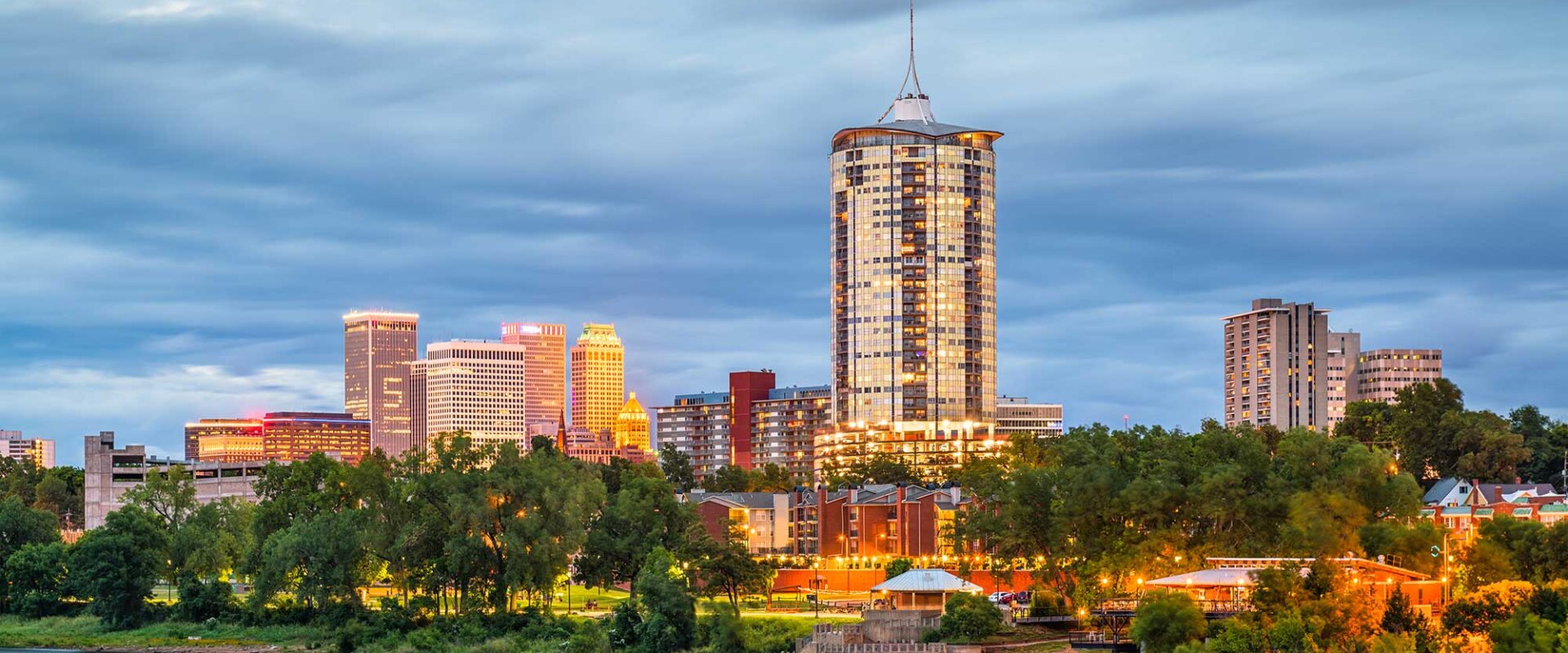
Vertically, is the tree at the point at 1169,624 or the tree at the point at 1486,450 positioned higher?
the tree at the point at 1486,450

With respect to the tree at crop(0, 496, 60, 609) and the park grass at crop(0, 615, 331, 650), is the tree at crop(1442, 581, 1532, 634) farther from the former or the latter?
the tree at crop(0, 496, 60, 609)

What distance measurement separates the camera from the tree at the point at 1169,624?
261 ft

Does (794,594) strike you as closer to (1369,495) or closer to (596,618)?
(596,618)

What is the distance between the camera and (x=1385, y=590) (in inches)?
3275

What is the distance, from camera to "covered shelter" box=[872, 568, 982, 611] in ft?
335

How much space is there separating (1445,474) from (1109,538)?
228ft

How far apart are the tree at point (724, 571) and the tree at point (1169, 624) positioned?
Answer: 39.2 meters

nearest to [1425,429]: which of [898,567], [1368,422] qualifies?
[1368,422]

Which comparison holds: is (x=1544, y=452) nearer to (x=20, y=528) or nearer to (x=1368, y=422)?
(x=1368, y=422)

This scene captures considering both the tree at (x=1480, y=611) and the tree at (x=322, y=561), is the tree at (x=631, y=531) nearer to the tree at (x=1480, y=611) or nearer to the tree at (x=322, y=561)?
the tree at (x=322, y=561)

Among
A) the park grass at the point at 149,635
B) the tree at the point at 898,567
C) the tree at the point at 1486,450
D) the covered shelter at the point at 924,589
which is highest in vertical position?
the tree at the point at 1486,450

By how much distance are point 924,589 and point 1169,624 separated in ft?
78.4

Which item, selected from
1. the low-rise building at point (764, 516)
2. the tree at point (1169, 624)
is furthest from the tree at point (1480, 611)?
the low-rise building at point (764, 516)

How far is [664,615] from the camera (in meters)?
102
